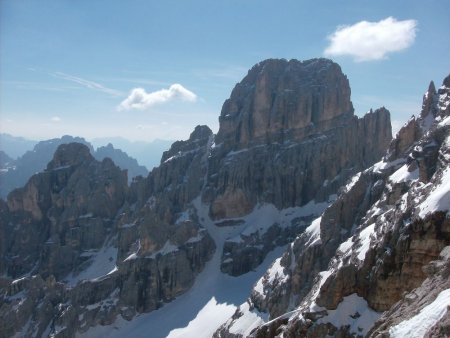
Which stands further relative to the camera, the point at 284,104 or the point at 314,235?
the point at 284,104

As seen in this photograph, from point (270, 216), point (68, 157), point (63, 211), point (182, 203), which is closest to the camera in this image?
point (270, 216)

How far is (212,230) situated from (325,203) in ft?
115

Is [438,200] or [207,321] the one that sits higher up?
[438,200]

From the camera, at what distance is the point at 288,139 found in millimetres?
158125

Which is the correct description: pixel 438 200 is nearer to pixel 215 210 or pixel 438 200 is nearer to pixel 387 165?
pixel 387 165

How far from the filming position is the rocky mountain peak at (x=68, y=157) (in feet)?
600

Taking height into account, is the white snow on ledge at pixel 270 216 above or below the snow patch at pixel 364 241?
below

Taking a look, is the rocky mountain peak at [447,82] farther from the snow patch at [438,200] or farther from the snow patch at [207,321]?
the snow patch at [207,321]

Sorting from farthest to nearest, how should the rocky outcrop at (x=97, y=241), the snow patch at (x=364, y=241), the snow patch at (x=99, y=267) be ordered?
the snow patch at (x=99, y=267) → the rocky outcrop at (x=97, y=241) → the snow patch at (x=364, y=241)

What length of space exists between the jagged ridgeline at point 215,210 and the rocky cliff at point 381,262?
1.55 feet

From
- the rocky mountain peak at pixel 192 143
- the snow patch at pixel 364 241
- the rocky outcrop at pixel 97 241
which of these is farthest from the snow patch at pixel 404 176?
the rocky mountain peak at pixel 192 143

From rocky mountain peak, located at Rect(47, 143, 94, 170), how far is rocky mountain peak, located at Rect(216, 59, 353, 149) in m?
54.3

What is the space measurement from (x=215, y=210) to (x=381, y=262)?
340 feet

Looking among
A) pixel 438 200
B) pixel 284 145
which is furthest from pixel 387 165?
pixel 284 145
